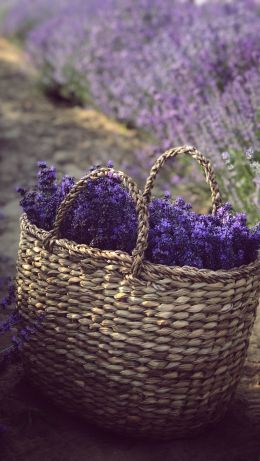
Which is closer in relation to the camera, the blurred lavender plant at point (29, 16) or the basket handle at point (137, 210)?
the basket handle at point (137, 210)

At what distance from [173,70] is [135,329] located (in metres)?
2.38

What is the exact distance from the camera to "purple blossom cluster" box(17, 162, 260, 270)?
1.85 metres

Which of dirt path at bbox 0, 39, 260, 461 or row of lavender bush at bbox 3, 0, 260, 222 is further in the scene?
row of lavender bush at bbox 3, 0, 260, 222

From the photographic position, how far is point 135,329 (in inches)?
69.9

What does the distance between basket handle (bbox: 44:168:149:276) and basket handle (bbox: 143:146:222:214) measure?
3.7 inches

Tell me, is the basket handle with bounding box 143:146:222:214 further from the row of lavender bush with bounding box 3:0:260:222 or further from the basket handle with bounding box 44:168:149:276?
the row of lavender bush with bounding box 3:0:260:222

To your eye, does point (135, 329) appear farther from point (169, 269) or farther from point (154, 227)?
point (154, 227)

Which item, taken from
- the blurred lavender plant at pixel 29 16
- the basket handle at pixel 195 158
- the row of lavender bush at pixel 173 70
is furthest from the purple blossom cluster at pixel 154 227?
the blurred lavender plant at pixel 29 16

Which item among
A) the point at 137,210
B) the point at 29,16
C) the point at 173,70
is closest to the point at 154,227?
the point at 137,210

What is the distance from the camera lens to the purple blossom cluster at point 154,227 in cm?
185

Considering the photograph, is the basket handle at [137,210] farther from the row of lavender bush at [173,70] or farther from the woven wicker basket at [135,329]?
the row of lavender bush at [173,70]

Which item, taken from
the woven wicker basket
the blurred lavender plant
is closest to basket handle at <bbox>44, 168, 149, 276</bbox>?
the woven wicker basket

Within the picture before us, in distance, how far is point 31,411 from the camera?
200cm

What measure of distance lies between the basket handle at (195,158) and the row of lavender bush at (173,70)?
30cm
